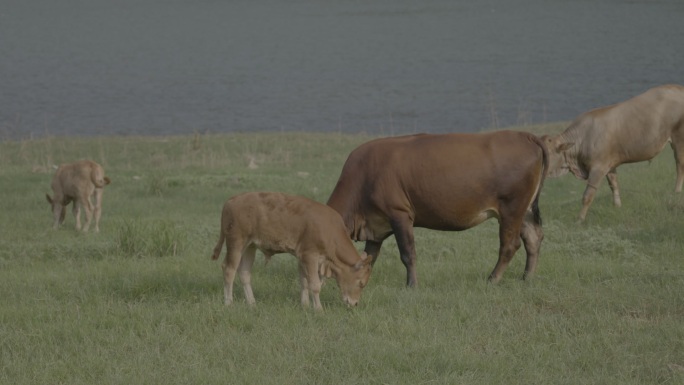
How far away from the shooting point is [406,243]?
9125 mm

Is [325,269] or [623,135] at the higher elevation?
[623,135]

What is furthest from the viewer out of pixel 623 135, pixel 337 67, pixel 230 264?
pixel 337 67

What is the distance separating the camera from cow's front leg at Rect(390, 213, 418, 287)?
9133mm

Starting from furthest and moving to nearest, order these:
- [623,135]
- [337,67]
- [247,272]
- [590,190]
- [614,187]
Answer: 1. [337,67]
2. [614,187]
3. [623,135]
4. [590,190]
5. [247,272]

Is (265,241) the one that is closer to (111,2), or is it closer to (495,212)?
(495,212)

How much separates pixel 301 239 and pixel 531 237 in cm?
244

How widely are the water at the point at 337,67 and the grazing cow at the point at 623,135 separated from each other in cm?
1585

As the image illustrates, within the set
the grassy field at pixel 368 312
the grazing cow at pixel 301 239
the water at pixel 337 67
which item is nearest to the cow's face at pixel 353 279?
the grazing cow at pixel 301 239

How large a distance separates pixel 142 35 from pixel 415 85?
3332cm

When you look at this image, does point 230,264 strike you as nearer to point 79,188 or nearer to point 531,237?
point 531,237

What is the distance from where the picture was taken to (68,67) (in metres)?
53.3

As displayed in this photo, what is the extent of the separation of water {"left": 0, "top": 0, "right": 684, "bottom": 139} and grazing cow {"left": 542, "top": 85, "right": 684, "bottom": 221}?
624 inches

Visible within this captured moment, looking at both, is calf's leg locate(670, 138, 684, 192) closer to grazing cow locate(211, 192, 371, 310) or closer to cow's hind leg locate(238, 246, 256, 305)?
grazing cow locate(211, 192, 371, 310)

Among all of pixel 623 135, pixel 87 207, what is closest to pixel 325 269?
pixel 87 207
